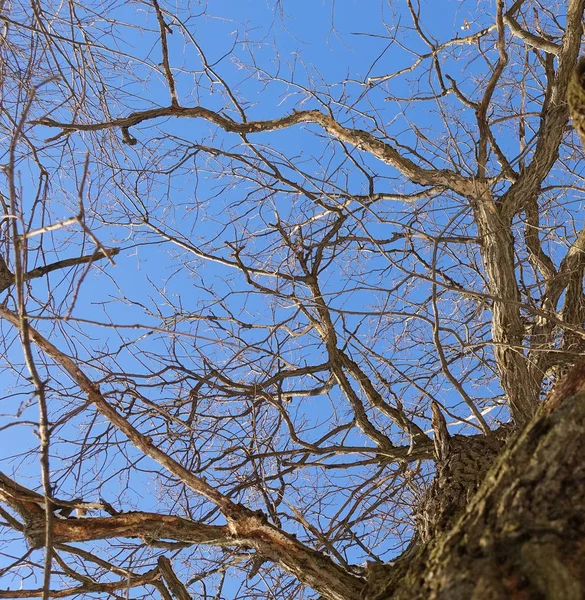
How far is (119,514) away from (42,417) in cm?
120

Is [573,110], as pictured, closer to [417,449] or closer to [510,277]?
[510,277]

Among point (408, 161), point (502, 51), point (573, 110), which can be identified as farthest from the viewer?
point (408, 161)

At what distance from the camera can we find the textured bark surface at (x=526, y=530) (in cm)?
95

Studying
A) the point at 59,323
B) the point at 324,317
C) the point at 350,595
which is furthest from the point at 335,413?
the point at 59,323

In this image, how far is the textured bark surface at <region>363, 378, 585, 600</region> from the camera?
949 millimetres

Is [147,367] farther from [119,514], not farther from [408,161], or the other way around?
[408,161]

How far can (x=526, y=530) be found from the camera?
1016mm

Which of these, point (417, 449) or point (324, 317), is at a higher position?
point (324, 317)

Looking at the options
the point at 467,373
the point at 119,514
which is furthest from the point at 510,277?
the point at 119,514

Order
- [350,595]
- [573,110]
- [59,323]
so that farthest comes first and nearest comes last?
[59,323] < [350,595] < [573,110]

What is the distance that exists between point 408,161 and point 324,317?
1020mm

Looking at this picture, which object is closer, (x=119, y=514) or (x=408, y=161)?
(x=119, y=514)

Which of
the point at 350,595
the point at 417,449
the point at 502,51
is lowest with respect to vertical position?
the point at 350,595

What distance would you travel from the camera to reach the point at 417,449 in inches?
130
